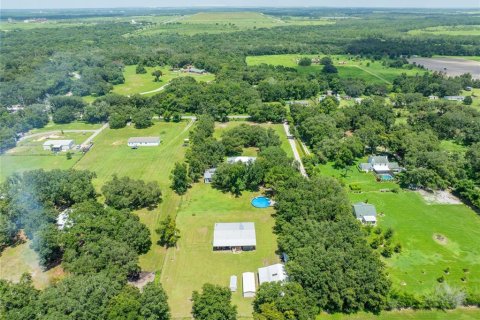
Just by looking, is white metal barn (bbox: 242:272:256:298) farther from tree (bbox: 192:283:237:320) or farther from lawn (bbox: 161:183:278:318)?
tree (bbox: 192:283:237:320)

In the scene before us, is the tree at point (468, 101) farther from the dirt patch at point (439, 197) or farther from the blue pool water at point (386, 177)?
the dirt patch at point (439, 197)

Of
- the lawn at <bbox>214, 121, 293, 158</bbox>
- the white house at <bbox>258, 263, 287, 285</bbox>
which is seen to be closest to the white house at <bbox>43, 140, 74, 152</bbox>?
the lawn at <bbox>214, 121, 293, 158</bbox>

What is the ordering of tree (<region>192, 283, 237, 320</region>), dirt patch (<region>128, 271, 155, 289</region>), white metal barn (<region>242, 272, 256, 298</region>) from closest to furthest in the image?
1. tree (<region>192, 283, 237, 320</region>)
2. white metal barn (<region>242, 272, 256, 298</region>)
3. dirt patch (<region>128, 271, 155, 289</region>)

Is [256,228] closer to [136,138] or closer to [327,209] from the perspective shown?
[327,209]

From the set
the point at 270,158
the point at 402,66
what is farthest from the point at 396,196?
the point at 402,66

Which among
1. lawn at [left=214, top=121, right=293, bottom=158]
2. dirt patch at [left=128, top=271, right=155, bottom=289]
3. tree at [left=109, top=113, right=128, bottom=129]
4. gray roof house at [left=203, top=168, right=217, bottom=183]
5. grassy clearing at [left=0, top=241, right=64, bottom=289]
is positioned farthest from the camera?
tree at [left=109, top=113, right=128, bottom=129]

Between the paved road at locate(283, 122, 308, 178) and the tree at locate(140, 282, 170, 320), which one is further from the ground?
the tree at locate(140, 282, 170, 320)

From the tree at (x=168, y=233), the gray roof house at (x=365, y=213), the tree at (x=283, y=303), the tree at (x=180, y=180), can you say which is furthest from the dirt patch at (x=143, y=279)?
the gray roof house at (x=365, y=213)
